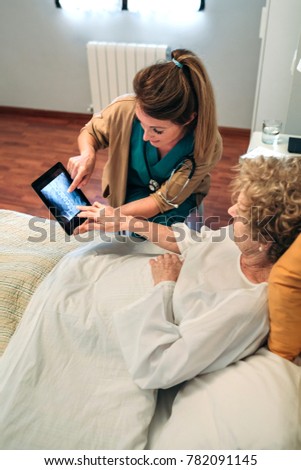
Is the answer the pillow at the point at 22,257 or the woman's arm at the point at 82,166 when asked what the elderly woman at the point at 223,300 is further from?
the woman's arm at the point at 82,166

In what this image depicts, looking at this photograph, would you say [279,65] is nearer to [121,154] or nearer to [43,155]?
[121,154]

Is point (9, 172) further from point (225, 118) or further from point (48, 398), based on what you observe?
point (48, 398)

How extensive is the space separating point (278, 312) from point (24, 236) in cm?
98

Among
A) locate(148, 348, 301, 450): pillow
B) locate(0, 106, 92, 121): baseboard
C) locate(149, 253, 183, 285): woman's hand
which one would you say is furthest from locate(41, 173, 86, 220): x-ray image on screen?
locate(0, 106, 92, 121): baseboard

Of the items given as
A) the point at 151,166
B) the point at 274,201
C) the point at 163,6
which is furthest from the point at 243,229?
the point at 163,6

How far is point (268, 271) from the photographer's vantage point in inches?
36.9

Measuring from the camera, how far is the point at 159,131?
1.28m

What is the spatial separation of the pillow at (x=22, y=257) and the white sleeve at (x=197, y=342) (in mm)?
406

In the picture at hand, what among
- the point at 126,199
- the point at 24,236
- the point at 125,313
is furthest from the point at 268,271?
the point at 24,236

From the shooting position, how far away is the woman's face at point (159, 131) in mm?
1241

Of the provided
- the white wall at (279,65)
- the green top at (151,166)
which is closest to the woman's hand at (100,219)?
the green top at (151,166)

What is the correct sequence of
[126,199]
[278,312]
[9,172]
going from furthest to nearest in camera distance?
[9,172] → [126,199] → [278,312]

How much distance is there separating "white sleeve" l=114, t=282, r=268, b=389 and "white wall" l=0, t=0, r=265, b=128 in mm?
2393

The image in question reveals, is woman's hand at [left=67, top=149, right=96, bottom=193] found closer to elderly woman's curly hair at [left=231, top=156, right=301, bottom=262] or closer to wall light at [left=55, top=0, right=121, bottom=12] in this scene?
elderly woman's curly hair at [left=231, top=156, right=301, bottom=262]
